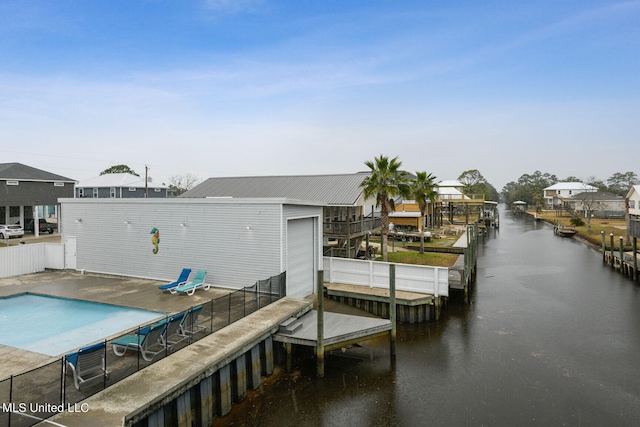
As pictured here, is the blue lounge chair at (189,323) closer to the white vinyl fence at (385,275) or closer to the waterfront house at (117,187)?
the white vinyl fence at (385,275)

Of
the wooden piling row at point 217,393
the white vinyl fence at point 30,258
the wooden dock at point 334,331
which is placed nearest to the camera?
the wooden piling row at point 217,393

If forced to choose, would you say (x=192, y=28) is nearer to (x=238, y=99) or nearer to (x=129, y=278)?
(x=238, y=99)

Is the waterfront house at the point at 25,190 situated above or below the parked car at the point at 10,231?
above

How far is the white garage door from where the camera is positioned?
1443cm

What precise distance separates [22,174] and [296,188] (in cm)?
2819

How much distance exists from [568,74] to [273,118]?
2474 centimetres

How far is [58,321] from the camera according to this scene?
37.8ft

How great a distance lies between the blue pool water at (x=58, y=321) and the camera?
9.65 metres

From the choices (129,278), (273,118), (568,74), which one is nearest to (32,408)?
(129,278)

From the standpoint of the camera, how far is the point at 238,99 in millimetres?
30062

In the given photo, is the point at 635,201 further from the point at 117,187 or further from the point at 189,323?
the point at 117,187

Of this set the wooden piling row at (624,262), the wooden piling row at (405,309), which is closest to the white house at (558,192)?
the wooden piling row at (624,262)

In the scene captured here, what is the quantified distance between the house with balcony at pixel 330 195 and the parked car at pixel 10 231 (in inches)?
667

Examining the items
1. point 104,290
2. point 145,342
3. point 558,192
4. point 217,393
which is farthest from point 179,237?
Result: point 558,192
